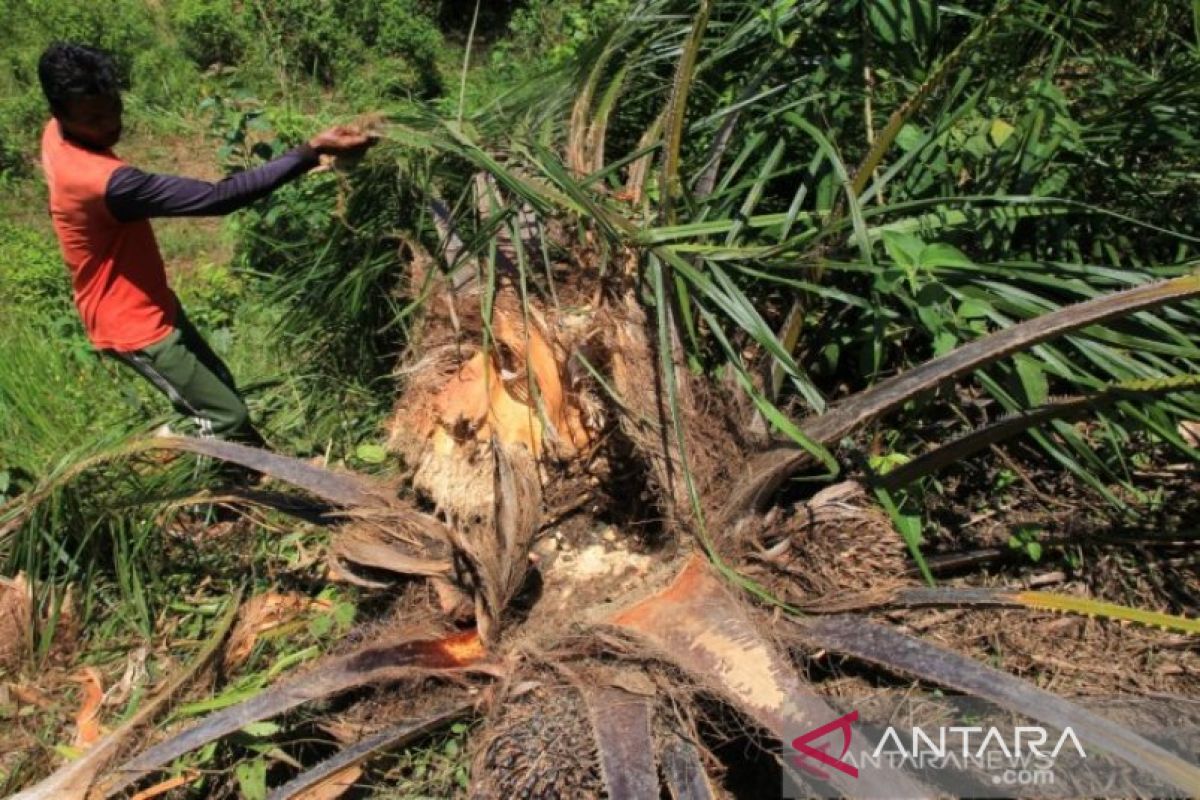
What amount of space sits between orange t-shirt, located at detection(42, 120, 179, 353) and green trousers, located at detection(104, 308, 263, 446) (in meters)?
0.04

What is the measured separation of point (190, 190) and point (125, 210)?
18 cm

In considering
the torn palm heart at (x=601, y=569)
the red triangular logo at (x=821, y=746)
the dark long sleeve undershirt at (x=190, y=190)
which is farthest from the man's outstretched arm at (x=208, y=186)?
the red triangular logo at (x=821, y=746)

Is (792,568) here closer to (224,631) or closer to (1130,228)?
(1130,228)

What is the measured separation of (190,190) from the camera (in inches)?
99.8

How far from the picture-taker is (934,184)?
246 centimetres

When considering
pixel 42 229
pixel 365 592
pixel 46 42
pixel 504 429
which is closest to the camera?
pixel 504 429

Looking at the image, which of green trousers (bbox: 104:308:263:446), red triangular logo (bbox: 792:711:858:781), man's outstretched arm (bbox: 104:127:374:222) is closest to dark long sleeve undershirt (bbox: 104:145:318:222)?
man's outstretched arm (bbox: 104:127:374:222)

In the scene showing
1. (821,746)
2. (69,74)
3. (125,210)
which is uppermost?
(69,74)

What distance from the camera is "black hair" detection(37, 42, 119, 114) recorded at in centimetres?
246

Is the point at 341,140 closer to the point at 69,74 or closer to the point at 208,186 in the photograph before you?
the point at 208,186

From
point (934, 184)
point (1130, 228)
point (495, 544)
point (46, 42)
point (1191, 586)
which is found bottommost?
point (1191, 586)

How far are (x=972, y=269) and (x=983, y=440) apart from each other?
358 millimetres

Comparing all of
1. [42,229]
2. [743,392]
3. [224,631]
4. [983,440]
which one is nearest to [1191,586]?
[983,440]

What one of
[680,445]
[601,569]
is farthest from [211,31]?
[680,445]
